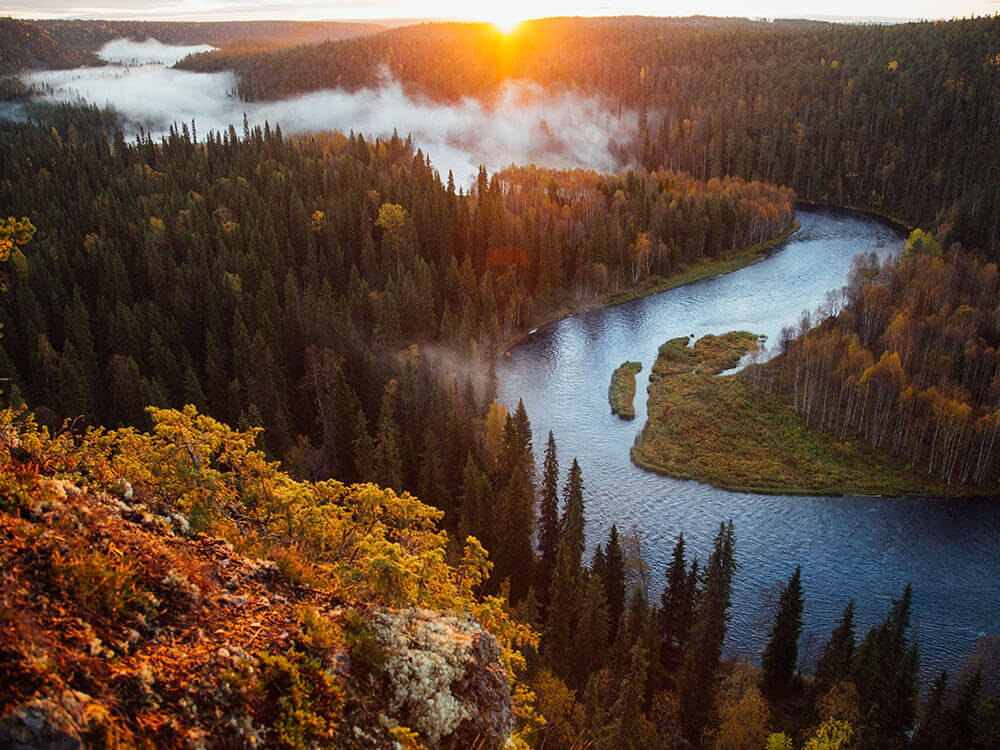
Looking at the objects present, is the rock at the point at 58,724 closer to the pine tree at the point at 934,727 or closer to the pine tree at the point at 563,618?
the pine tree at the point at 563,618

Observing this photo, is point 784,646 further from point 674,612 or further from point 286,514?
point 286,514

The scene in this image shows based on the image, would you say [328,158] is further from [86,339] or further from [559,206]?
[86,339]

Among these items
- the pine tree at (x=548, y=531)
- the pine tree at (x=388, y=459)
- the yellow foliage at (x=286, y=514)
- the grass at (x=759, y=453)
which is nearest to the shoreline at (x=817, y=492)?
the grass at (x=759, y=453)

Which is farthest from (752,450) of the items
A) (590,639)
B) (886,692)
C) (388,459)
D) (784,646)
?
(388,459)

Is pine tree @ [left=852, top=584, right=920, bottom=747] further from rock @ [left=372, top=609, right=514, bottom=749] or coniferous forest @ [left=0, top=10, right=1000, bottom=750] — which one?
rock @ [left=372, top=609, right=514, bottom=749]

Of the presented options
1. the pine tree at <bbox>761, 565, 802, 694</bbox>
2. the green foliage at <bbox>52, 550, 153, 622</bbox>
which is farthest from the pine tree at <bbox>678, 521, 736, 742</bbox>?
the green foliage at <bbox>52, 550, 153, 622</bbox>

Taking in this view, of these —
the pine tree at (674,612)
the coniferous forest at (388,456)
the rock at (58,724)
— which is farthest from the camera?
the pine tree at (674,612)

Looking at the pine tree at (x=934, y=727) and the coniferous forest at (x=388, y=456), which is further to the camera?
the pine tree at (x=934, y=727)

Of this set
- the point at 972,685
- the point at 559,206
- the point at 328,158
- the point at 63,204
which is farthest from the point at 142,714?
the point at 328,158
